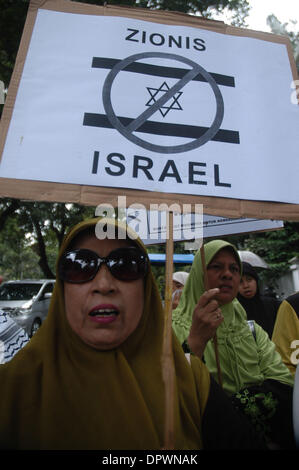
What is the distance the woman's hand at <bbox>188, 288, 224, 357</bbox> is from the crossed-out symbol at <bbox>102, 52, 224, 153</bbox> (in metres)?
0.85

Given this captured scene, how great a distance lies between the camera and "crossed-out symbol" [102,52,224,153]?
1.36 meters

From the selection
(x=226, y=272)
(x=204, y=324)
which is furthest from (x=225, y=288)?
(x=204, y=324)

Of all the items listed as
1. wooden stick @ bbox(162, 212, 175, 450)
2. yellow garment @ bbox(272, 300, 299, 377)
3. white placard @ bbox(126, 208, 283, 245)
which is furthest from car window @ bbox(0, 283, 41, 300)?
wooden stick @ bbox(162, 212, 175, 450)

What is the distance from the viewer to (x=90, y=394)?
49.4 inches

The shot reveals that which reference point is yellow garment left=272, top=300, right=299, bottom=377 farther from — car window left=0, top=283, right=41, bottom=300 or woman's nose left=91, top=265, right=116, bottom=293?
car window left=0, top=283, right=41, bottom=300

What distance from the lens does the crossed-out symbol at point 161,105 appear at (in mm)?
1362

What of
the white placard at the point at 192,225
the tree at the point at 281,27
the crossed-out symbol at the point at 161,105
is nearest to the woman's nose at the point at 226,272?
the white placard at the point at 192,225

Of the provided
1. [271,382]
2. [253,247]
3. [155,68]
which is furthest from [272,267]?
[155,68]

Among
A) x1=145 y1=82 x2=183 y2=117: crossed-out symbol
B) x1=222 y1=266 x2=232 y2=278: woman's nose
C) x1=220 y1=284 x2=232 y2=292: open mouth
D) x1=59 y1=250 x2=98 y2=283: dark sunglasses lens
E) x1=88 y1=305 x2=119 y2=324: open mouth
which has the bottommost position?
x1=88 y1=305 x2=119 y2=324: open mouth

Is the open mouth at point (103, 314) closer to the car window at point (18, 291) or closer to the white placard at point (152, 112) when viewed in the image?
the white placard at point (152, 112)

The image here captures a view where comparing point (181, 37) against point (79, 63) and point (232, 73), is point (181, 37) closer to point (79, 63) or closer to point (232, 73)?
point (232, 73)

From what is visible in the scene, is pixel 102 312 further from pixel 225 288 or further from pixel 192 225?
pixel 192 225

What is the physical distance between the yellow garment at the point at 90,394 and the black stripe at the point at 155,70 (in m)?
0.69

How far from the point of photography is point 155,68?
4.96 feet
